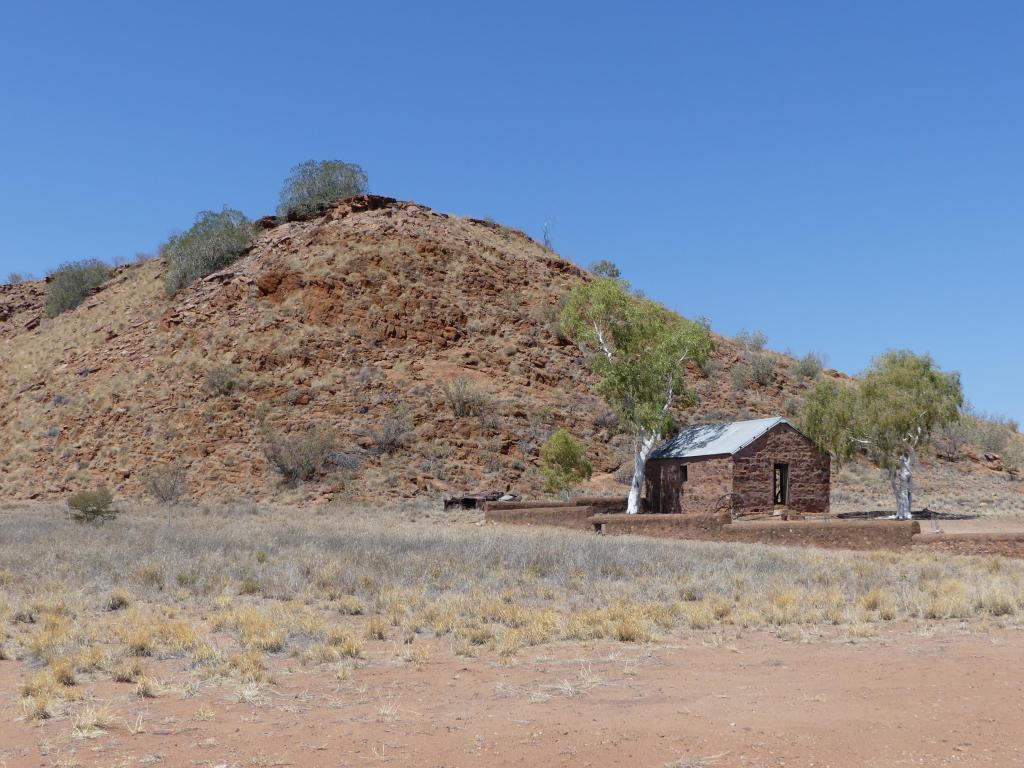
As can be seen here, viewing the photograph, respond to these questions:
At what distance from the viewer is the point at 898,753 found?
6.46 metres

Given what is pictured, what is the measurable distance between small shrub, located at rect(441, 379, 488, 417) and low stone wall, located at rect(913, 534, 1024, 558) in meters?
23.9

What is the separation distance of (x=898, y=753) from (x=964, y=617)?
656cm

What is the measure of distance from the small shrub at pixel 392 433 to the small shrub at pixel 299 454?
195 centimetres

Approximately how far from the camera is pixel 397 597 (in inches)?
537

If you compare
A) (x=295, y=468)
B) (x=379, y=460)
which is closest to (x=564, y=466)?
(x=379, y=460)

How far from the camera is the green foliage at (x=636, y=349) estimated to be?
107 ft

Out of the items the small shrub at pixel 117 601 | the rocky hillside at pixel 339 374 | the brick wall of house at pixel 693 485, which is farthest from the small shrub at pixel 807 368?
the small shrub at pixel 117 601

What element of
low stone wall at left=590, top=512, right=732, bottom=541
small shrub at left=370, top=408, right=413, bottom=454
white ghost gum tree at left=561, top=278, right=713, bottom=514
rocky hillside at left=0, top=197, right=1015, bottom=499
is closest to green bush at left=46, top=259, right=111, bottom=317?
rocky hillside at left=0, top=197, right=1015, bottom=499

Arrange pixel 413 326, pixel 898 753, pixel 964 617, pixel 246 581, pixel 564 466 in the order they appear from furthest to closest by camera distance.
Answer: pixel 413 326 < pixel 564 466 < pixel 246 581 < pixel 964 617 < pixel 898 753

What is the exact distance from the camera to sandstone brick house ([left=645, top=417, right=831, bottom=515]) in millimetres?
29500

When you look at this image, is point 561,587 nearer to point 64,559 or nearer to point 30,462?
point 64,559

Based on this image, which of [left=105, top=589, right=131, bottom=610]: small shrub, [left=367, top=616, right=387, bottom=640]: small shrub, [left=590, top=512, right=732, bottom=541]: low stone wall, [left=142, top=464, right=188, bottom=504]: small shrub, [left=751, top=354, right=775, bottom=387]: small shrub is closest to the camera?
[left=367, top=616, right=387, bottom=640]: small shrub

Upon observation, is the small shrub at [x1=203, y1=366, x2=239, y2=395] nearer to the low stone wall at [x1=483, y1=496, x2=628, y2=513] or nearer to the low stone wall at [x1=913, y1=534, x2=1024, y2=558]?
the low stone wall at [x1=483, y1=496, x2=628, y2=513]

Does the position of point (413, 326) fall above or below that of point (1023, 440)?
above
